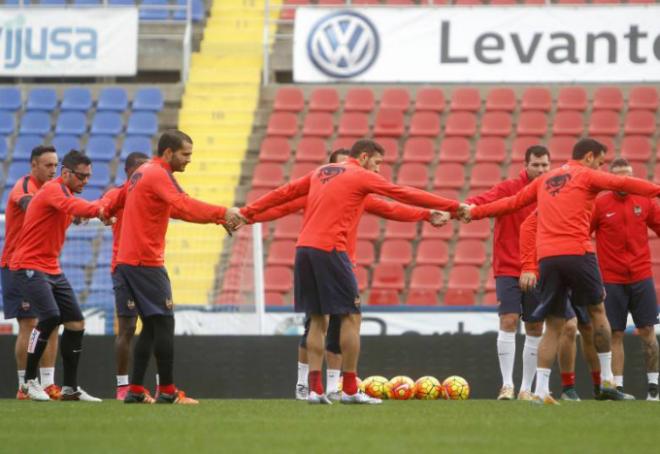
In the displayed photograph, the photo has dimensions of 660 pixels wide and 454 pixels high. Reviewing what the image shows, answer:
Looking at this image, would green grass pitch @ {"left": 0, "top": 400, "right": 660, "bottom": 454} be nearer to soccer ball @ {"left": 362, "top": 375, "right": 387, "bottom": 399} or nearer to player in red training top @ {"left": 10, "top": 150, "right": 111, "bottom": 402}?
player in red training top @ {"left": 10, "top": 150, "right": 111, "bottom": 402}

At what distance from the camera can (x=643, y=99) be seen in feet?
70.8

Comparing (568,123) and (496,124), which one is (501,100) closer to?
(496,124)

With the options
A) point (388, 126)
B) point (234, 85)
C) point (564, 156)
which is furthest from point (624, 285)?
point (234, 85)

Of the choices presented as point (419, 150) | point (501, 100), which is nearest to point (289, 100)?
point (419, 150)

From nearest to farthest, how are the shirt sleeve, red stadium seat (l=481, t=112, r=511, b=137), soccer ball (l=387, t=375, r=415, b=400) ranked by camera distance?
the shirt sleeve → soccer ball (l=387, t=375, r=415, b=400) → red stadium seat (l=481, t=112, r=511, b=137)

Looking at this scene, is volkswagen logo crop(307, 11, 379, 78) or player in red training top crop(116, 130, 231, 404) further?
volkswagen logo crop(307, 11, 379, 78)

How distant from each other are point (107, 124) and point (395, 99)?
4843mm

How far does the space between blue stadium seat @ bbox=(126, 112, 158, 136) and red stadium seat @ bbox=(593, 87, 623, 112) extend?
718cm

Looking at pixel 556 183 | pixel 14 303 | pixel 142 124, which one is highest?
pixel 142 124

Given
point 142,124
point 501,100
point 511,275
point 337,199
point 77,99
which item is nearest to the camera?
point 337,199

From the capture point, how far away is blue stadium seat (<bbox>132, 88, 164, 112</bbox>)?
74.8ft

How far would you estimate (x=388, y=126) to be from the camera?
71.6ft

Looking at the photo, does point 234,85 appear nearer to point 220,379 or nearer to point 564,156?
point 564,156

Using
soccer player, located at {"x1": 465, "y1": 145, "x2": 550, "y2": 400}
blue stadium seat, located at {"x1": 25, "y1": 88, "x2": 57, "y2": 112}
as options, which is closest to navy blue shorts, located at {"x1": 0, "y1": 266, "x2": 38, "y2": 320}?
soccer player, located at {"x1": 465, "y1": 145, "x2": 550, "y2": 400}
